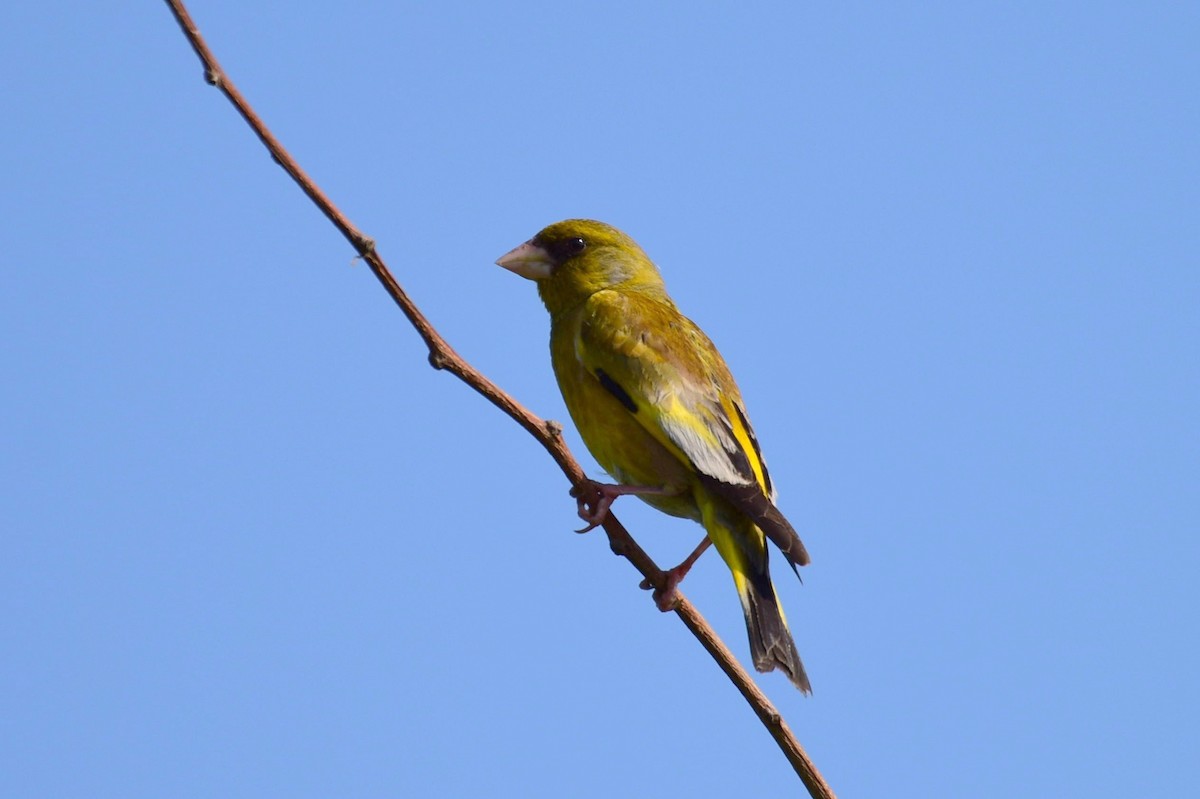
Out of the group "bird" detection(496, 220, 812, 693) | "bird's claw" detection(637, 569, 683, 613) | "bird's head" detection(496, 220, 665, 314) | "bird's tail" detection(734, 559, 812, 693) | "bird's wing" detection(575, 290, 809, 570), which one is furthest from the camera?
"bird's head" detection(496, 220, 665, 314)

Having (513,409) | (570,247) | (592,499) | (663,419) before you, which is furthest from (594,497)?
(570,247)

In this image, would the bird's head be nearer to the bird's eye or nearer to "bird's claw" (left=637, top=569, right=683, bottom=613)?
the bird's eye

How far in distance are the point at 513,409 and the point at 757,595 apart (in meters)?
1.95

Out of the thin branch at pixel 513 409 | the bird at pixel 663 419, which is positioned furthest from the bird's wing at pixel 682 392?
the thin branch at pixel 513 409

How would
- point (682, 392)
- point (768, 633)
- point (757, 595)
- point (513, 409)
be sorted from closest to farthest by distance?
point (513, 409) < point (768, 633) < point (757, 595) < point (682, 392)

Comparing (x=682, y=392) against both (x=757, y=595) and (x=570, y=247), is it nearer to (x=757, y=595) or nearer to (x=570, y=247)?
(x=757, y=595)

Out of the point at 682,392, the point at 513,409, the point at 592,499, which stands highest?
the point at 682,392

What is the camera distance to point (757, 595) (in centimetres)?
512

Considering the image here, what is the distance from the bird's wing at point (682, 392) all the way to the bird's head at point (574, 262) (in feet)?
0.95

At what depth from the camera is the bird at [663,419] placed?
198 inches

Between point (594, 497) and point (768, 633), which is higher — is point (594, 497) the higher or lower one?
the higher one

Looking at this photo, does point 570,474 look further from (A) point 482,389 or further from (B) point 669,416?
(B) point 669,416

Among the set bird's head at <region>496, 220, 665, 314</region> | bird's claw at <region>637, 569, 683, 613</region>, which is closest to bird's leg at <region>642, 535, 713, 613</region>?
bird's claw at <region>637, 569, 683, 613</region>

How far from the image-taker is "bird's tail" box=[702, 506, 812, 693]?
4902 millimetres
